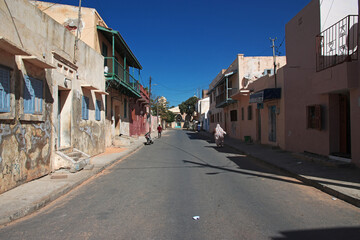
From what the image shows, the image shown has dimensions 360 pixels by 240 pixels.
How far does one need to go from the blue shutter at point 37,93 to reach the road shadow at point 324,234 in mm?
6923

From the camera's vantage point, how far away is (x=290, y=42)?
13.8m

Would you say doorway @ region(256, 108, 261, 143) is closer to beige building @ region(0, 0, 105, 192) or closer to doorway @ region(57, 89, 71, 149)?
beige building @ region(0, 0, 105, 192)

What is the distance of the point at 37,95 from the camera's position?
25.2 ft

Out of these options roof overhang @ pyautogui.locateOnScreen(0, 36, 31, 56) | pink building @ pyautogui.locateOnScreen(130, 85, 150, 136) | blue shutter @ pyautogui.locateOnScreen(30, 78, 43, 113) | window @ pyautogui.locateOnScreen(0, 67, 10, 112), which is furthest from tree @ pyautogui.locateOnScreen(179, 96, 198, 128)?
window @ pyautogui.locateOnScreen(0, 67, 10, 112)

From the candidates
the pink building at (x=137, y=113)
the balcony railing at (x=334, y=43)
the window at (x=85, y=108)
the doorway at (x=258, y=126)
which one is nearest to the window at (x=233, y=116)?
the doorway at (x=258, y=126)

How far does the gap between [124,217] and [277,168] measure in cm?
675

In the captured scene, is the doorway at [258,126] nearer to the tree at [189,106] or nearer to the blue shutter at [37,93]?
the blue shutter at [37,93]

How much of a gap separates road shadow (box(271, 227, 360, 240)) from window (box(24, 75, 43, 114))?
6.65m

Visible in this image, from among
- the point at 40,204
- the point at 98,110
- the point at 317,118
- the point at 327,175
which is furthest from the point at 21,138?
the point at 317,118

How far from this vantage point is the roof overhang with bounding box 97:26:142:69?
52.7ft

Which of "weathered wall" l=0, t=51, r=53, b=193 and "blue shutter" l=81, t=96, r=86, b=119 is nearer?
"weathered wall" l=0, t=51, r=53, b=193

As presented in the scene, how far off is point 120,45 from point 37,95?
11.7m

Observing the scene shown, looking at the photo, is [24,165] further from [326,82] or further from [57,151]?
[326,82]

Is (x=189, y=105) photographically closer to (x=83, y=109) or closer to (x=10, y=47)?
(x=83, y=109)
